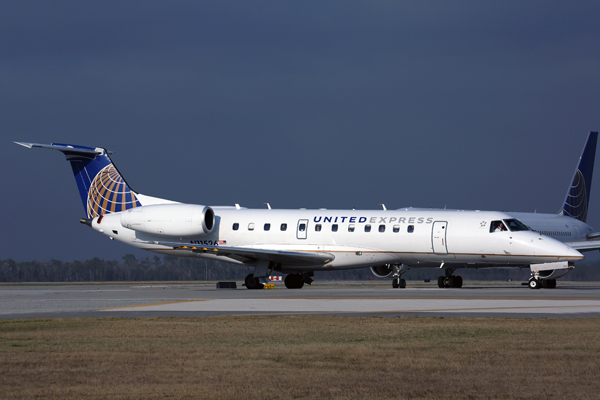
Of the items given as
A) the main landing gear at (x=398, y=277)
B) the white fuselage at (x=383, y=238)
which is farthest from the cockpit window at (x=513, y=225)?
the main landing gear at (x=398, y=277)

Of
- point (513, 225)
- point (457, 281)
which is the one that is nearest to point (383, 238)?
point (513, 225)

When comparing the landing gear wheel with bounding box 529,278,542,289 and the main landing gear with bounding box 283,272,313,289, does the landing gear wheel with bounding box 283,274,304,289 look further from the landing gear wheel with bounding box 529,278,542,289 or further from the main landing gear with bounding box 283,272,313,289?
the landing gear wheel with bounding box 529,278,542,289

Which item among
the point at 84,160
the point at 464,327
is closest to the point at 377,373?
the point at 464,327

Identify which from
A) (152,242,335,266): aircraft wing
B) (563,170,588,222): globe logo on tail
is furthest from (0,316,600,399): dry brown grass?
(563,170,588,222): globe logo on tail

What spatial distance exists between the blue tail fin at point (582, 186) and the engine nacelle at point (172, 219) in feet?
Answer: 111

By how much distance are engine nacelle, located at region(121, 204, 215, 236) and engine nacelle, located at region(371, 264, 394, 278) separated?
9080 mm

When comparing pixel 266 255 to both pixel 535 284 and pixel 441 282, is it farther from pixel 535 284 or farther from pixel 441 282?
pixel 535 284

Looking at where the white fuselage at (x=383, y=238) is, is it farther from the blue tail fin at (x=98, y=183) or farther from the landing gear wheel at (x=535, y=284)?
the blue tail fin at (x=98, y=183)

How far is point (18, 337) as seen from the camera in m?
13.2

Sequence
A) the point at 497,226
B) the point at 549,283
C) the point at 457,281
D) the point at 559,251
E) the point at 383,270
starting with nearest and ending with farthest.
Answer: the point at 559,251 < the point at 497,226 < the point at 549,283 < the point at 383,270 < the point at 457,281

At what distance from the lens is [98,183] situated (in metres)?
43.2

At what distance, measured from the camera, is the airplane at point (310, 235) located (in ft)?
117

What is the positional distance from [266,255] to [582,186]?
36828mm

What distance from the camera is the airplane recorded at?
117 ft
